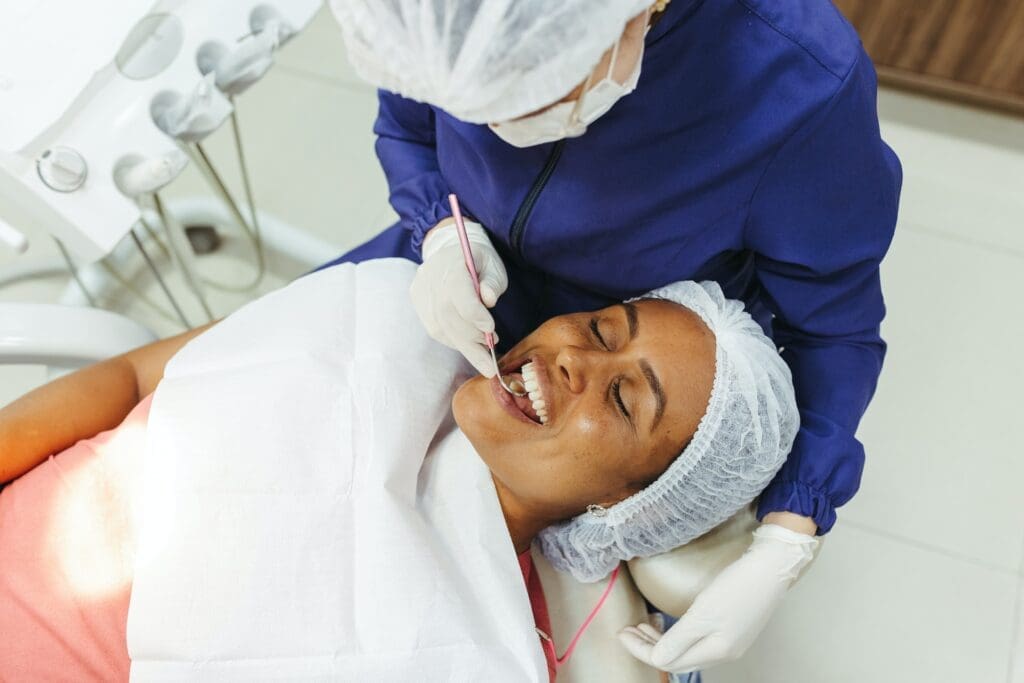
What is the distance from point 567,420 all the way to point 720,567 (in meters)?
0.35

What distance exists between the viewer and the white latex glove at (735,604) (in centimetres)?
117

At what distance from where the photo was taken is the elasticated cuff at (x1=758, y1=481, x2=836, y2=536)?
3.85 ft

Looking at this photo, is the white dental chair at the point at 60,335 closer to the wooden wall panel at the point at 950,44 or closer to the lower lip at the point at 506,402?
the lower lip at the point at 506,402

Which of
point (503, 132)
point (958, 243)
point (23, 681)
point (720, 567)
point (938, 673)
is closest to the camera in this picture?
point (503, 132)

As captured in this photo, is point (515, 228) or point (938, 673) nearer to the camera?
point (515, 228)

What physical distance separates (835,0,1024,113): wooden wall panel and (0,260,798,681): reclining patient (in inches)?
57.9

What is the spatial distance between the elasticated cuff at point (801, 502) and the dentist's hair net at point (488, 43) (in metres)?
0.70

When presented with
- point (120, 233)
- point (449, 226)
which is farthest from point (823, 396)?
point (120, 233)

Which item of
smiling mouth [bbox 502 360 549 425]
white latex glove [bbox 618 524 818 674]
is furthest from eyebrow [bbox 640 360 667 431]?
white latex glove [bbox 618 524 818 674]

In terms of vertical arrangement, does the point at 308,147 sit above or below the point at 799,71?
below

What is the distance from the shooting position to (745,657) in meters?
1.86

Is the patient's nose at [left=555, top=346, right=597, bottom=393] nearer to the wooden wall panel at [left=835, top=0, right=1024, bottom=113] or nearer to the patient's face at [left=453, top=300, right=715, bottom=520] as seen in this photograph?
the patient's face at [left=453, top=300, right=715, bottom=520]

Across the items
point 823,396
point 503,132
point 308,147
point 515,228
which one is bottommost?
point 308,147

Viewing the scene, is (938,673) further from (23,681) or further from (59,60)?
(59,60)
